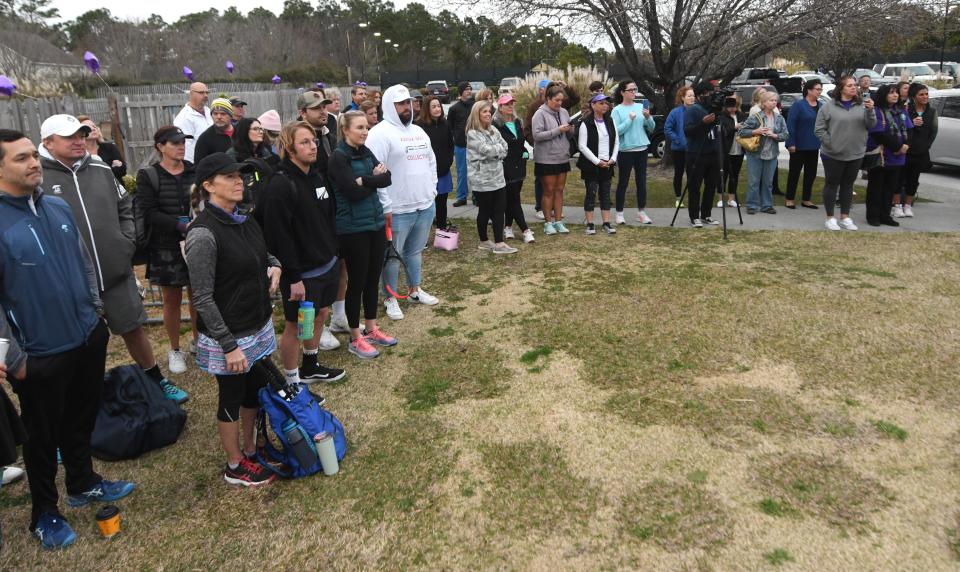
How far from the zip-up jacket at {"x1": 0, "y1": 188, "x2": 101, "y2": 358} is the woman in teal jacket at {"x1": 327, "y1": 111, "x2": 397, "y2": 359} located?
1794 mm

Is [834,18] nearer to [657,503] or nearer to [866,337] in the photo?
[866,337]

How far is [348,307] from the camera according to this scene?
477 cm

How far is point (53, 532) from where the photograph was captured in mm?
2904

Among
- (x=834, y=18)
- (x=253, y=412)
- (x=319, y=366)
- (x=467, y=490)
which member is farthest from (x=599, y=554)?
(x=834, y=18)

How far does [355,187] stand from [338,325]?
1394 mm

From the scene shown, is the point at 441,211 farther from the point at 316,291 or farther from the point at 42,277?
the point at 42,277

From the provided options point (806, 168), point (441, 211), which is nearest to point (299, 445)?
point (441, 211)

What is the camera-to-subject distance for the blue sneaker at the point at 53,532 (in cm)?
289

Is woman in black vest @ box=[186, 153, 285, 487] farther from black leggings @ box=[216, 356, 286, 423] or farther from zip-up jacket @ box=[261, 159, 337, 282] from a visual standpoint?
zip-up jacket @ box=[261, 159, 337, 282]

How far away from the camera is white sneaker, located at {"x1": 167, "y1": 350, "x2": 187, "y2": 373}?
15.3 feet

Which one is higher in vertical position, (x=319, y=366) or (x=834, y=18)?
(x=834, y=18)

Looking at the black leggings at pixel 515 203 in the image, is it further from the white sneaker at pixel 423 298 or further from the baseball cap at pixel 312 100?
the baseball cap at pixel 312 100

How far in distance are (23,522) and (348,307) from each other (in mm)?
2280

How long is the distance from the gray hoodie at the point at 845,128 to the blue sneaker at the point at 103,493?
790 cm
